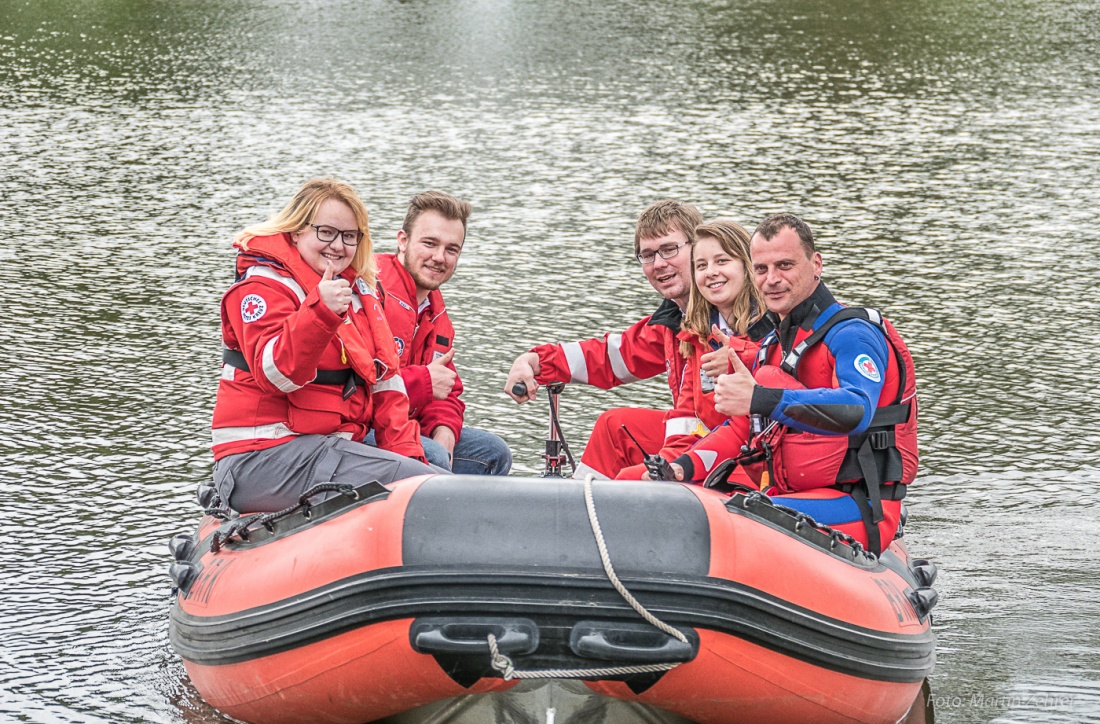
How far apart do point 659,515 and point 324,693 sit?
2.95ft

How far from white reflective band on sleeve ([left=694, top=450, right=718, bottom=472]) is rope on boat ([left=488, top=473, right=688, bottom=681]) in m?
0.96

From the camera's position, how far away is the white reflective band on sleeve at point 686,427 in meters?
4.10

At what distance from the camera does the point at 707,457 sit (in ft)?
12.8

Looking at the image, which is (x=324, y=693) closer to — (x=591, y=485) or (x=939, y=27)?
(x=591, y=485)

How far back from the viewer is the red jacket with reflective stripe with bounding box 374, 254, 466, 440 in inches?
170

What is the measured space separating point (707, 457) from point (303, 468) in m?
1.15

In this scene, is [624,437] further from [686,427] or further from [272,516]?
[272,516]

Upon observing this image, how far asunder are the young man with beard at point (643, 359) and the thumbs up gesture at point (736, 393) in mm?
673

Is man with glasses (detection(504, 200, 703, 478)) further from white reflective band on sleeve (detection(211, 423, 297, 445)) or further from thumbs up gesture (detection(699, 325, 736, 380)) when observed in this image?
white reflective band on sleeve (detection(211, 423, 297, 445))

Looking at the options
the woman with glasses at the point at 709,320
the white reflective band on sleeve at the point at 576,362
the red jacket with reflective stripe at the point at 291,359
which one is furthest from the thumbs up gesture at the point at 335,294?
the white reflective band on sleeve at the point at 576,362

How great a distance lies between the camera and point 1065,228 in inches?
384

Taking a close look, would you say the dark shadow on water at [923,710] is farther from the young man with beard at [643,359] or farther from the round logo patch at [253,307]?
the round logo patch at [253,307]

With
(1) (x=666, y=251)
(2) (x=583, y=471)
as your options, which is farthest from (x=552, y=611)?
(1) (x=666, y=251)

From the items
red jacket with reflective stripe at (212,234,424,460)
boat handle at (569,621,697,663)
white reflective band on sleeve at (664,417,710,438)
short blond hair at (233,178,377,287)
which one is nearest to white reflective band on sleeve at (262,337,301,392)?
red jacket with reflective stripe at (212,234,424,460)
